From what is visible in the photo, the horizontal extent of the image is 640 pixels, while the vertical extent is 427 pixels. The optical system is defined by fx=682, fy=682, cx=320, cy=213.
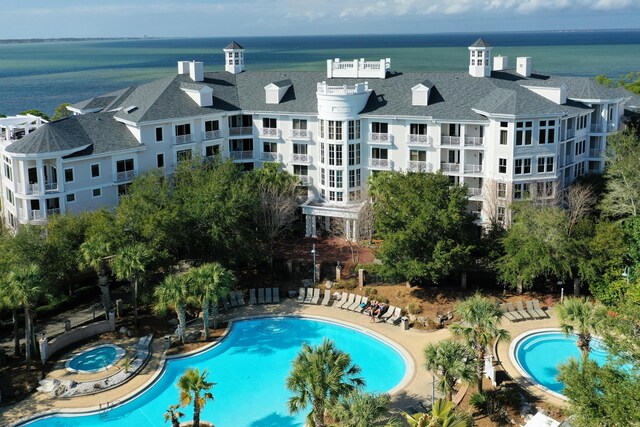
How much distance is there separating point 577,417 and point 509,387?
30.0 ft

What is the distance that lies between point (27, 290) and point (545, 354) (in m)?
27.8

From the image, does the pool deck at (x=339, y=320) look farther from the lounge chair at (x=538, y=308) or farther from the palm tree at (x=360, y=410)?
the palm tree at (x=360, y=410)

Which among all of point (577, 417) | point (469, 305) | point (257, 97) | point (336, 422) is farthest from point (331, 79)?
point (577, 417)

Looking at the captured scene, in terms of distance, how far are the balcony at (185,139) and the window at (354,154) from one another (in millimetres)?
13079

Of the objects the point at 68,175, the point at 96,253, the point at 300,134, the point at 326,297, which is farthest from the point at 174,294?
the point at 300,134

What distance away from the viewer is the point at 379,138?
54.7 metres

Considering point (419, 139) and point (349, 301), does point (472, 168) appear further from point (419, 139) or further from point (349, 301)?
point (349, 301)

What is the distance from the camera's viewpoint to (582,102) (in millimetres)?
54500

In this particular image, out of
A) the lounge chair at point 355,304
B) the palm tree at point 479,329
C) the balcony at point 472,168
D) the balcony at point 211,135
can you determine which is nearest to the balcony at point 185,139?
the balcony at point 211,135

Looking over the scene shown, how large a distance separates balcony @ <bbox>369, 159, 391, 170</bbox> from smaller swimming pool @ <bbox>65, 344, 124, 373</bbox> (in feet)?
84.2

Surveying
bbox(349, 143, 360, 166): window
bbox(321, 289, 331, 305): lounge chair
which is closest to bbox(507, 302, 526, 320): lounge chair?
bbox(321, 289, 331, 305): lounge chair

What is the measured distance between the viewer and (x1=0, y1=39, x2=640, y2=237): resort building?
49125mm

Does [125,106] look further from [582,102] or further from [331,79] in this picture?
[582,102]

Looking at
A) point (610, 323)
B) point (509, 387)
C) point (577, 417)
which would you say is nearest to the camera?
point (577, 417)
